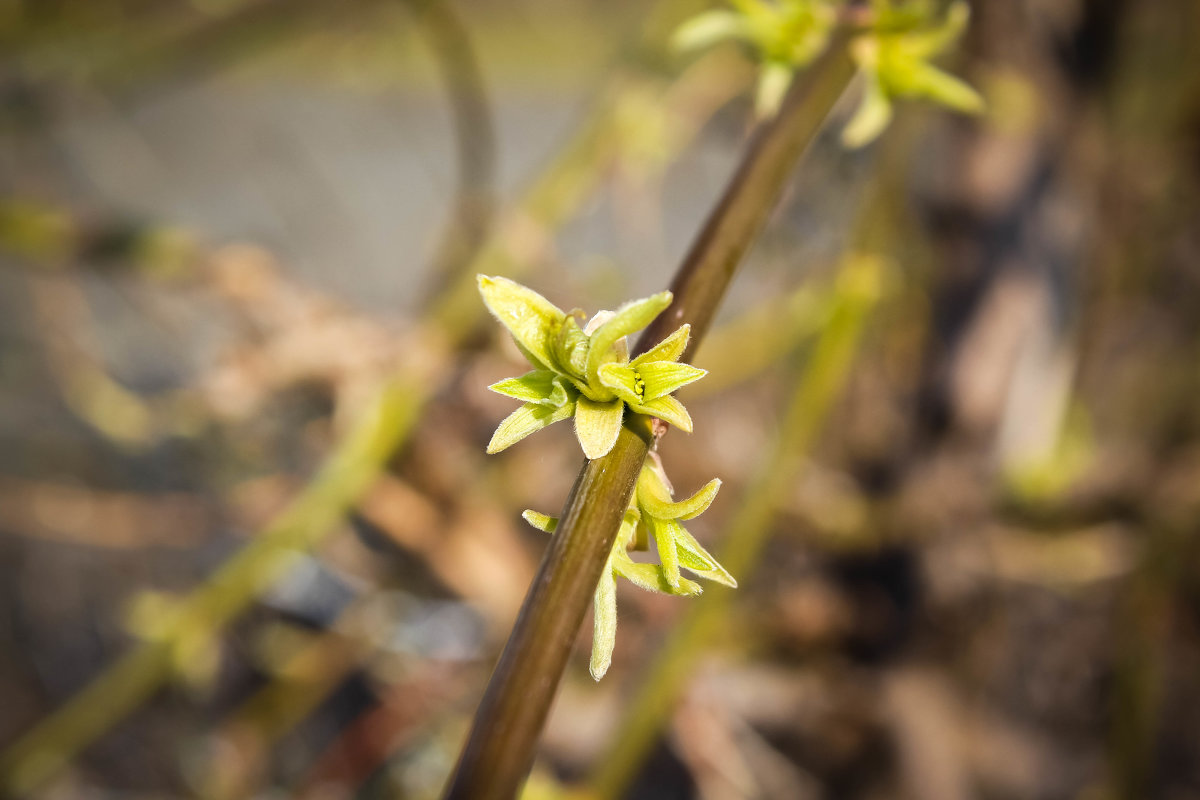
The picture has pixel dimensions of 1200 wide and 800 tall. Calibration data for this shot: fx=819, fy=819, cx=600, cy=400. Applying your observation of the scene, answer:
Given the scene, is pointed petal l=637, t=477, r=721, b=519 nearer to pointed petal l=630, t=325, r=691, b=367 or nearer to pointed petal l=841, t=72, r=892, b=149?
pointed petal l=630, t=325, r=691, b=367

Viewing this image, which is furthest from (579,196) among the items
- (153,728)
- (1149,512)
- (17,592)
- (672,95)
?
(17,592)

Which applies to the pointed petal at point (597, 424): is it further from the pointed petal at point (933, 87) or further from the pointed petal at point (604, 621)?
the pointed petal at point (933, 87)

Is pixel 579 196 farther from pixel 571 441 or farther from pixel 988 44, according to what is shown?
pixel 988 44

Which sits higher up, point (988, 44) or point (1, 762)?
point (988, 44)

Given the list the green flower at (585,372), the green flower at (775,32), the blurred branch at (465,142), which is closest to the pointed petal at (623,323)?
the green flower at (585,372)

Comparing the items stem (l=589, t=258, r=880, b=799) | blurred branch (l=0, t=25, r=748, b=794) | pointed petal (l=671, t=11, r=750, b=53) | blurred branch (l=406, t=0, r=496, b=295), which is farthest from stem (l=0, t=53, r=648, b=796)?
pointed petal (l=671, t=11, r=750, b=53)

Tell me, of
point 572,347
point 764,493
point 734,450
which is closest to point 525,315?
point 572,347
